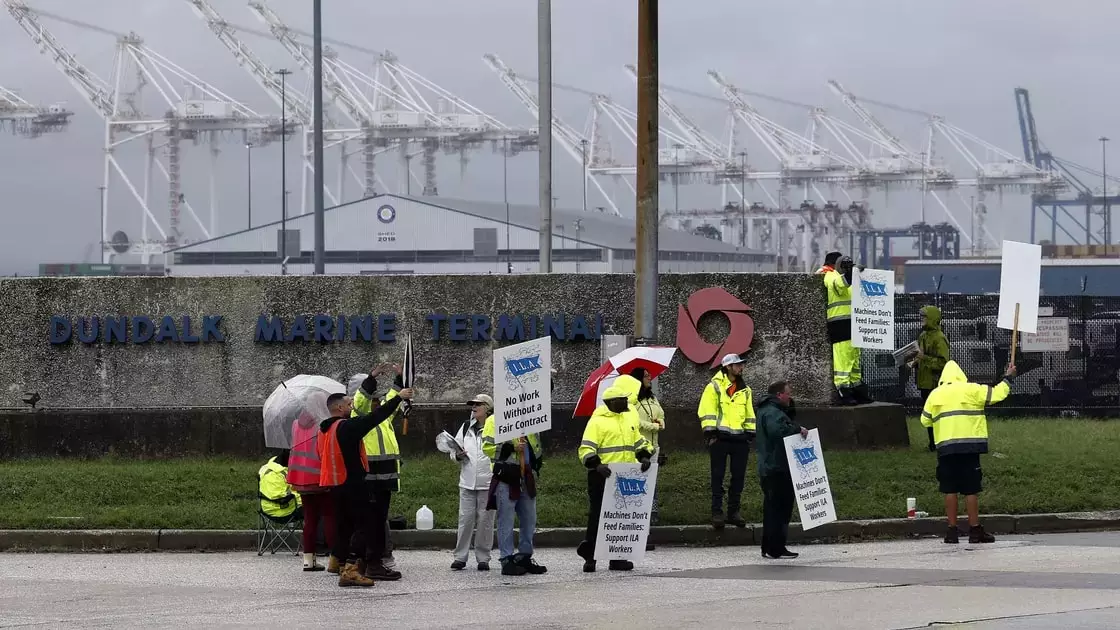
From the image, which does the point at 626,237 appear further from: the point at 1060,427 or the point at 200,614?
the point at 200,614

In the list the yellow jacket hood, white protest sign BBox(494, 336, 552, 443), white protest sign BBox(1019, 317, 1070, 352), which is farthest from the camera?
white protest sign BBox(1019, 317, 1070, 352)

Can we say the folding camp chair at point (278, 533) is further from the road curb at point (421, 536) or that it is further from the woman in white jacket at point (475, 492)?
the woman in white jacket at point (475, 492)

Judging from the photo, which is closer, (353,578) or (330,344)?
(353,578)

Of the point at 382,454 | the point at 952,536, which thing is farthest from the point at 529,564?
the point at 952,536

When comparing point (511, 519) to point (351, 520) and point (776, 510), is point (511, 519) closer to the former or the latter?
point (351, 520)

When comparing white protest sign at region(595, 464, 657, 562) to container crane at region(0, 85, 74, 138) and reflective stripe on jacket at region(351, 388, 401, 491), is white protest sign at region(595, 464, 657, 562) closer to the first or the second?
reflective stripe on jacket at region(351, 388, 401, 491)

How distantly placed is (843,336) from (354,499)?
8.59 m

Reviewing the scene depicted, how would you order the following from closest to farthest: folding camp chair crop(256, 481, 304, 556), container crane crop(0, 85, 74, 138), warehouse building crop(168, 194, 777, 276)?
folding camp chair crop(256, 481, 304, 556) < warehouse building crop(168, 194, 777, 276) < container crane crop(0, 85, 74, 138)

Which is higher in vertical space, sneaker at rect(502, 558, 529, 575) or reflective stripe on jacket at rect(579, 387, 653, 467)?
reflective stripe on jacket at rect(579, 387, 653, 467)

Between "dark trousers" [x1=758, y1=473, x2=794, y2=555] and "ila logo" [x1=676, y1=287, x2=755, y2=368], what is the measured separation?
562 centimetres

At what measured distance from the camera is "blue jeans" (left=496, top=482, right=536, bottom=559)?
12398 millimetres

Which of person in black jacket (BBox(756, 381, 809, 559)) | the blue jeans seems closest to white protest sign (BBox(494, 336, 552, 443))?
the blue jeans

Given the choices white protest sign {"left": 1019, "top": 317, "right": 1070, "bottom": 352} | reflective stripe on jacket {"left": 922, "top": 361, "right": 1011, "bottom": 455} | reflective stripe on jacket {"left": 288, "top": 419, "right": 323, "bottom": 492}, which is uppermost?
white protest sign {"left": 1019, "top": 317, "right": 1070, "bottom": 352}

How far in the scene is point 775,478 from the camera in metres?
13.2
